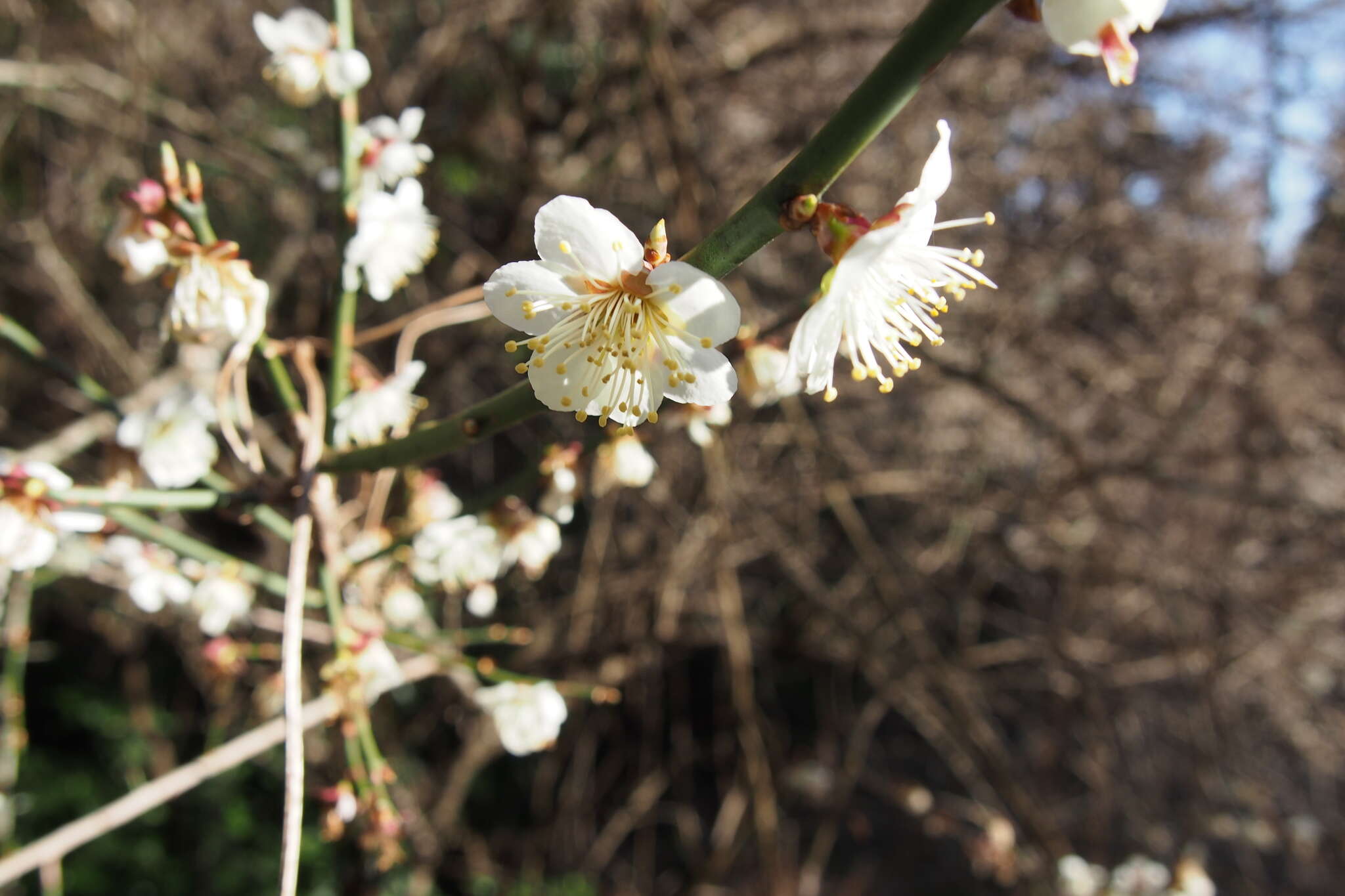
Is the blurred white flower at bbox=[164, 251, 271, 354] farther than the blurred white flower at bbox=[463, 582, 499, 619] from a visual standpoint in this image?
No

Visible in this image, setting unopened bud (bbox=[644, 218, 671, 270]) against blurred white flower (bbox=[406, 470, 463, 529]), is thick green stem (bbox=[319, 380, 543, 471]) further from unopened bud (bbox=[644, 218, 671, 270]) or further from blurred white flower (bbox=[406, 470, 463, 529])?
blurred white flower (bbox=[406, 470, 463, 529])

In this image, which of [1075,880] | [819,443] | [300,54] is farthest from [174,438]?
[1075,880]

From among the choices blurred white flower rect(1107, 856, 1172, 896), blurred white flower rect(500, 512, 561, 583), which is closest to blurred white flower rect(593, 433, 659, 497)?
blurred white flower rect(500, 512, 561, 583)

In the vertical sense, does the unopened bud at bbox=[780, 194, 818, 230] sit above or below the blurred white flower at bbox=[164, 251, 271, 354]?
below

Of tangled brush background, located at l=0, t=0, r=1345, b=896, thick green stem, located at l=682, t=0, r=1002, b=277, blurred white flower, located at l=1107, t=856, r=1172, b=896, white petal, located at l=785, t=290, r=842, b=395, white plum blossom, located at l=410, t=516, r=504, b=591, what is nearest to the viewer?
thick green stem, located at l=682, t=0, r=1002, b=277

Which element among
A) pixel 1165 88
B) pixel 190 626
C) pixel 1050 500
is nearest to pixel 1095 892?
pixel 1050 500

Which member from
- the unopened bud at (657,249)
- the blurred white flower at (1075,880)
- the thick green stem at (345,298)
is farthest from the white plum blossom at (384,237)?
the blurred white flower at (1075,880)

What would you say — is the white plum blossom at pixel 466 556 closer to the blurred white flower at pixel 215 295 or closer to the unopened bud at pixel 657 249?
the blurred white flower at pixel 215 295

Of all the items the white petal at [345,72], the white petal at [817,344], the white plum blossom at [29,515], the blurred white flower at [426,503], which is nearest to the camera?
the white petal at [817,344]
